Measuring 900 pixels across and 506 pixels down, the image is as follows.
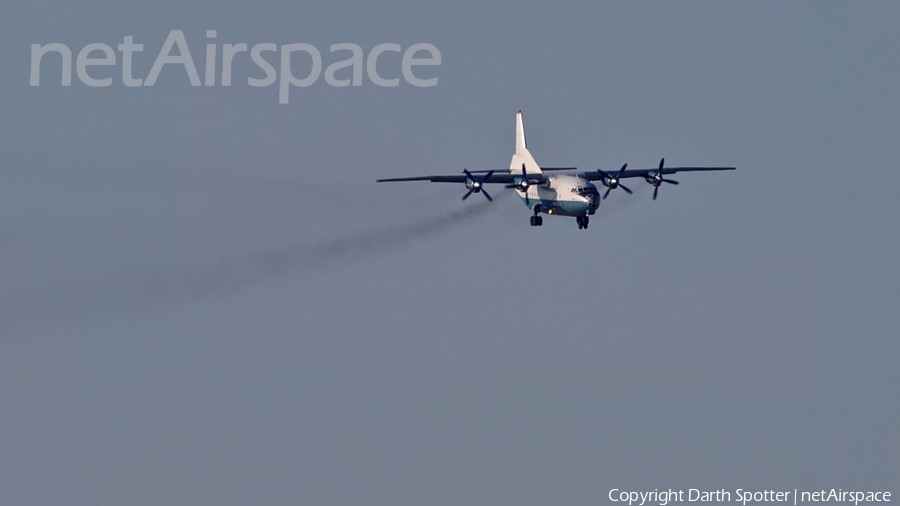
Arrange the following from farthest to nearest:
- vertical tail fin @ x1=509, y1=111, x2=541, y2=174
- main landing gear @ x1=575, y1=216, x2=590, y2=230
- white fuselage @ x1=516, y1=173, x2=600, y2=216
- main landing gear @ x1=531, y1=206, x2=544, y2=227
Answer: vertical tail fin @ x1=509, y1=111, x2=541, y2=174 → main landing gear @ x1=531, y1=206, x2=544, y2=227 → main landing gear @ x1=575, y1=216, x2=590, y2=230 → white fuselage @ x1=516, y1=173, x2=600, y2=216

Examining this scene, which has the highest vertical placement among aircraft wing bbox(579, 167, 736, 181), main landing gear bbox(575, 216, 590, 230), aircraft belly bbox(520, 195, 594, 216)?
aircraft wing bbox(579, 167, 736, 181)

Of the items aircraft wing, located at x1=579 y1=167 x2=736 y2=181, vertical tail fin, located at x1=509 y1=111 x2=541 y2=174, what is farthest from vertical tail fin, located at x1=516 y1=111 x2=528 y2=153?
aircraft wing, located at x1=579 y1=167 x2=736 y2=181

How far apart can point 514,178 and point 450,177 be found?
120 inches

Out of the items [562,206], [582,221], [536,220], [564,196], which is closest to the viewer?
[564,196]

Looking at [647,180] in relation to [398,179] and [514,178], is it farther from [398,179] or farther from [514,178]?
[398,179]

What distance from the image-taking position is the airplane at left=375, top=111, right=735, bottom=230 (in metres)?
70.1

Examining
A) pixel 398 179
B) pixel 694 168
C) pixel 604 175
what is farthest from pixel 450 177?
pixel 694 168

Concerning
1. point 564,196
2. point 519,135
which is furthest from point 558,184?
point 519,135

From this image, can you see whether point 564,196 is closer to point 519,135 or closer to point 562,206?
point 562,206

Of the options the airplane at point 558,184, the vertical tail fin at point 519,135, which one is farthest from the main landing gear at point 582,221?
the vertical tail fin at point 519,135

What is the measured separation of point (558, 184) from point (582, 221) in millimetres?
2063

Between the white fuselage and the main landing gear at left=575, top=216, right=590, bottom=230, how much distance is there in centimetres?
67

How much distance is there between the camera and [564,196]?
232ft

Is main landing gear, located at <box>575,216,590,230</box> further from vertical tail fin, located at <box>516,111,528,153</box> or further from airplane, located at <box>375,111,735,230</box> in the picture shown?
vertical tail fin, located at <box>516,111,528,153</box>
